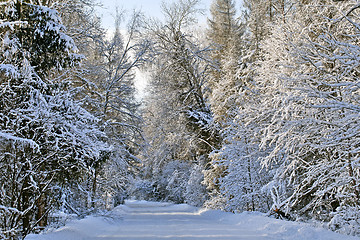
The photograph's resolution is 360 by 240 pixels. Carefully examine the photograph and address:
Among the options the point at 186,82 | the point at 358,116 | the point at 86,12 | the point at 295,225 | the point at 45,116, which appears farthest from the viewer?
the point at 186,82

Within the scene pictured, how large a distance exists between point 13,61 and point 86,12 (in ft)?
21.6

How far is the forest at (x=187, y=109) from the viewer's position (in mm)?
6234

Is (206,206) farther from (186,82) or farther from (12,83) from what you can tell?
(12,83)

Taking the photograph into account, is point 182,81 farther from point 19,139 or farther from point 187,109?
point 19,139

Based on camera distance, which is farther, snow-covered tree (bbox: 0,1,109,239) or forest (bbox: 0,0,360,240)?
forest (bbox: 0,0,360,240)

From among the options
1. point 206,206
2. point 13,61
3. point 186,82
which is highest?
point 186,82

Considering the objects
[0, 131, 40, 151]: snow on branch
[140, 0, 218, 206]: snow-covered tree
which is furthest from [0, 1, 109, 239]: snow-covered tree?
[140, 0, 218, 206]: snow-covered tree

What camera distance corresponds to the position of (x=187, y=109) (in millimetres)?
20031

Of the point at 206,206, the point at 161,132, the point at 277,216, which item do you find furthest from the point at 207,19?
the point at 277,216

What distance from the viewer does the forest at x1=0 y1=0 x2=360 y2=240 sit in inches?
245

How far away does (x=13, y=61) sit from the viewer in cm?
638

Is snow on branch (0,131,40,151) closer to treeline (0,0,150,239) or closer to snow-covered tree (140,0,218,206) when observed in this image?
treeline (0,0,150,239)

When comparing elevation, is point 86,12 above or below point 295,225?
→ above

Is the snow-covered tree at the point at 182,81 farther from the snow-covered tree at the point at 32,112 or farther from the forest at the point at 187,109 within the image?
the snow-covered tree at the point at 32,112
